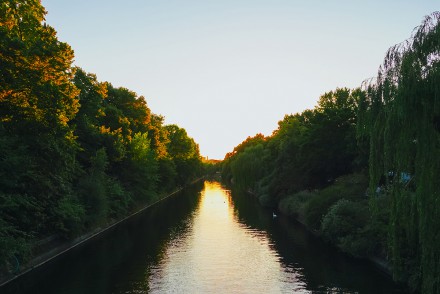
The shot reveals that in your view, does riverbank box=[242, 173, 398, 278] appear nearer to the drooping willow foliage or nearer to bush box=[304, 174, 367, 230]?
bush box=[304, 174, 367, 230]

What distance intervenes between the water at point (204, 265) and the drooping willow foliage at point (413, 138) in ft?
35.5

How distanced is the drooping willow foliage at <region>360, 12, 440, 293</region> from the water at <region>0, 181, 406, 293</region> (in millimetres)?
10807

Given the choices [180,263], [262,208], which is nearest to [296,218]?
[262,208]

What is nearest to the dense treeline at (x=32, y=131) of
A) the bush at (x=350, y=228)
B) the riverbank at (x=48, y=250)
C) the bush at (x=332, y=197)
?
the riverbank at (x=48, y=250)

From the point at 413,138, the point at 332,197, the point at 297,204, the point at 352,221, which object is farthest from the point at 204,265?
the point at 297,204

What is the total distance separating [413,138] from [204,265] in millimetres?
20666

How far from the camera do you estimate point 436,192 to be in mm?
14938

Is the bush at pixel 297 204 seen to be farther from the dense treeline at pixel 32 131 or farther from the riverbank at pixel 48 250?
the dense treeline at pixel 32 131

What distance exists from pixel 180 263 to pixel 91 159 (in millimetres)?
18325

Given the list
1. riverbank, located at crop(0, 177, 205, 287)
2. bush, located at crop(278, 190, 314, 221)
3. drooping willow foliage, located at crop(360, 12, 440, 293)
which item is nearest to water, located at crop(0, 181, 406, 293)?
riverbank, located at crop(0, 177, 205, 287)

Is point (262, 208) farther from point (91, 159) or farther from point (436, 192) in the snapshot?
point (436, 192)

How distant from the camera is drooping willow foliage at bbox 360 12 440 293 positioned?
49.5 ft

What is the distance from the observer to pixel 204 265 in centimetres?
3189

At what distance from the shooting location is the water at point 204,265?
2622 centimetres
